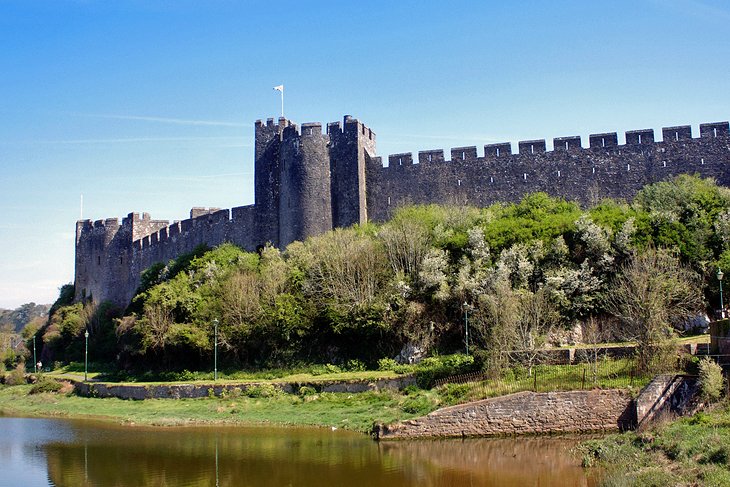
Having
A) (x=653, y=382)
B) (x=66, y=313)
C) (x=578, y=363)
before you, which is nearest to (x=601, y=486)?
(x=653, y=382)

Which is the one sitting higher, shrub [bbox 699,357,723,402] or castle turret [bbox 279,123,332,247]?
castle turret [bbox 279,123,332,247]

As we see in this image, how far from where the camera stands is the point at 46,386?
3259cm

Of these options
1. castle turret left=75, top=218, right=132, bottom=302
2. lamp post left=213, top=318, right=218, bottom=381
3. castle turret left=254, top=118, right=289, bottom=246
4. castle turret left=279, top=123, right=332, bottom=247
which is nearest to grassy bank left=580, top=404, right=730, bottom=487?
lamp post left=213, top=318, right=218, bottom=381

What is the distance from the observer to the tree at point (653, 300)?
1858 centimetres

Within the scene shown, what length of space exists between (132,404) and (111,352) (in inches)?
504

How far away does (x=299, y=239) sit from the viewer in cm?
3209

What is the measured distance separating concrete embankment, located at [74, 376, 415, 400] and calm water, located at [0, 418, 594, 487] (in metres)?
2.86

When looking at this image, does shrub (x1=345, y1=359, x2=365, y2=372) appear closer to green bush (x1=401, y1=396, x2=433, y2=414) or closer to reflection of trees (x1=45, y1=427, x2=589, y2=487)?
green bush (x1=401, y1=396, x2=433, y2=414)

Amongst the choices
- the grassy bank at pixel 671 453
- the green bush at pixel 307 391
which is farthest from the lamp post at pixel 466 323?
the grassy bank at pixel 671 453

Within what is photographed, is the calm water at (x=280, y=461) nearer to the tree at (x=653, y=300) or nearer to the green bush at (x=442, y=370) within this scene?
the green bush at (x=442, y=370)

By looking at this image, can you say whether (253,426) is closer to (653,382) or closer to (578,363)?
(578,363)

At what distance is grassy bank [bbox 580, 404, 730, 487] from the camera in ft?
40.8

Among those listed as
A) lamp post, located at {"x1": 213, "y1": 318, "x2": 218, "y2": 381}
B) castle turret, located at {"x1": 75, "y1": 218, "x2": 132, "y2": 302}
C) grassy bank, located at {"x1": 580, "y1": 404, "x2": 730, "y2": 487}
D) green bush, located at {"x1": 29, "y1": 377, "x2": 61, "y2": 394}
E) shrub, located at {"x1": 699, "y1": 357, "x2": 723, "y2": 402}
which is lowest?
grassy bank, located at {"x1": 580, "y1": 404, "x2": 730, "y2": 487}

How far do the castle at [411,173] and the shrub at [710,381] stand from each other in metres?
13.8
